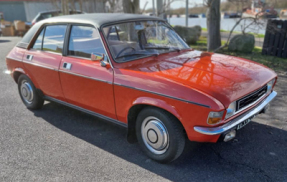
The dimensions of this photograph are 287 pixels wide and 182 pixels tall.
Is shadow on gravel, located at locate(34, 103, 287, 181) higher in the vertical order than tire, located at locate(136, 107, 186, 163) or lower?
lower

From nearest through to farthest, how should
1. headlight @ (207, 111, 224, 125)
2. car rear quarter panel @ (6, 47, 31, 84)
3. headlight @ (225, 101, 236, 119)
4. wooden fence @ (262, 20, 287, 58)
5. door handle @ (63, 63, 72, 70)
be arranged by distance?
headlight @ (207, 111, 224, 125)
headlight @ (225, 101, 236, 119)
door handle @ (63, 63, 72, 70)
car rear quarter panel @ (6, 47, 31, 84)
wooden fence @ (262, 20, 287, 58)

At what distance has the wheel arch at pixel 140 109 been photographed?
9.50ft

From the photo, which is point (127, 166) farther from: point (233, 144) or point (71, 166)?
point (233, 144)

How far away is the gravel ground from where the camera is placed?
10.0ft

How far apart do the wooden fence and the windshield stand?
18.2 feet

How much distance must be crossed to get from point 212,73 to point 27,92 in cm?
358

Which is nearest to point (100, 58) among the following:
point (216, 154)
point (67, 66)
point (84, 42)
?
point (84, 42)

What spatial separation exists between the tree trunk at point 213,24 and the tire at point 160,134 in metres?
6.91

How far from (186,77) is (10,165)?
8.24 ft

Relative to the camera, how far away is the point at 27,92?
16.3ft

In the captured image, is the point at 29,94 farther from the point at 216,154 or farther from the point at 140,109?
the point at 216,154

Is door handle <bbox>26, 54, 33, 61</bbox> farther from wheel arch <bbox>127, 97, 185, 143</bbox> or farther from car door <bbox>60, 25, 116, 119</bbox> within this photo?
wheel arch <bbox>127, 97, 185, 143</bbox>

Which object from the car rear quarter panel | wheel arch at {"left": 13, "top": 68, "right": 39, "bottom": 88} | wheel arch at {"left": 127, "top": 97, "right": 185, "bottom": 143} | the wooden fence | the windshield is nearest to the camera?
wheel arch at {"left": 127, "top": 97, "right": 185, "bottom": 143}

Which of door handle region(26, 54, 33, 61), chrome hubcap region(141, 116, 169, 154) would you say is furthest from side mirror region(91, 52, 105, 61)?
door handle region(26, 54, 33, 61)
